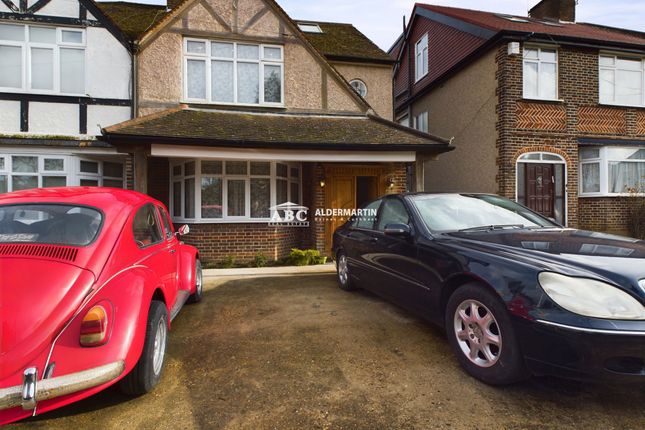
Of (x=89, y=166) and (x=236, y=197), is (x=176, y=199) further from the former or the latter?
(x=89, y=166)

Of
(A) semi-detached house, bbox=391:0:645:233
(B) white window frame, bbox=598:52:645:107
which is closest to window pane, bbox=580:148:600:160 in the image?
(A) semi-detached house, bbox=391:0:645:233

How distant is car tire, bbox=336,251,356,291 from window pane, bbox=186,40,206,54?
678 cm

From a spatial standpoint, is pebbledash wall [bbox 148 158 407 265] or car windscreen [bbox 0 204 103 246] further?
pebbledash wall [bbox 148 158 407 265]

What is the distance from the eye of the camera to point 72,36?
27.1 ft

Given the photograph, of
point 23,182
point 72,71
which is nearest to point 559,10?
point 72,71

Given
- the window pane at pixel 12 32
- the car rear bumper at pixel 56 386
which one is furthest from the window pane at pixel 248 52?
the car rear bumper at pixel 56 386

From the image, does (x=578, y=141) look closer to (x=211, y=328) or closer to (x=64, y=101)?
(x=211, y=328)

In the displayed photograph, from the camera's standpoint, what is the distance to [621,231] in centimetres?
1018

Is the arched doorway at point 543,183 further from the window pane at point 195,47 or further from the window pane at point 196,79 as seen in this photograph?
the window pane at point 195,47

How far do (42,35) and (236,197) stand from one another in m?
6.01

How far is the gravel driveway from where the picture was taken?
2084 millimetres

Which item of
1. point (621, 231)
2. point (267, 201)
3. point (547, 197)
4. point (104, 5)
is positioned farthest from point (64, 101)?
point (621, 231)

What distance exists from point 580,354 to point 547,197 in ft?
31.8

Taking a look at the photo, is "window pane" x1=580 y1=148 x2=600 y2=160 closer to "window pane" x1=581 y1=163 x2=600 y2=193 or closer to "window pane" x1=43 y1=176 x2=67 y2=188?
"window pane" x1=581 y1=163 x2=600 y2=193
